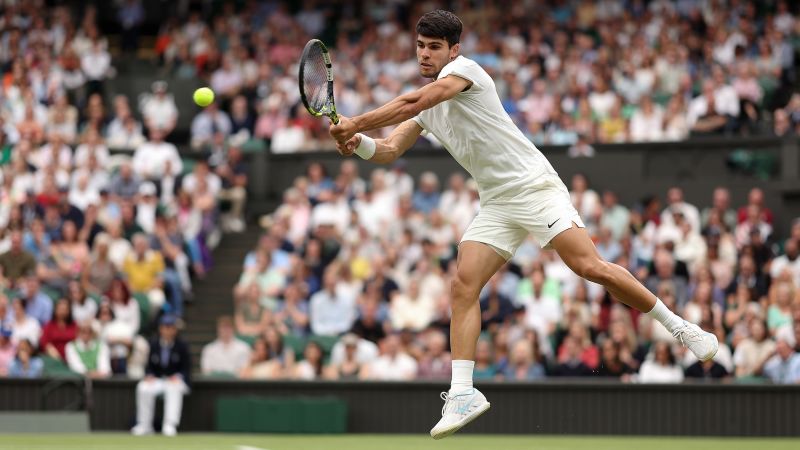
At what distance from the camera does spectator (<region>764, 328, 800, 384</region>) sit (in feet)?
48.4

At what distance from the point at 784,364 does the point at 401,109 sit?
806 cm

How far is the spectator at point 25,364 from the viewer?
1638 cm

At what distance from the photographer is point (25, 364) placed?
1644 cm

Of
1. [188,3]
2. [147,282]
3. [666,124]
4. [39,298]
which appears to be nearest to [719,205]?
[666,124]

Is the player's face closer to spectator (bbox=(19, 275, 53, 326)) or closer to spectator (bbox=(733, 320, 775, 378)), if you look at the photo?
spectator (bbox=(733, 320, 775, 378))

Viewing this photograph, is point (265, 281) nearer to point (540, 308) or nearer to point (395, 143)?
point (540, 308)

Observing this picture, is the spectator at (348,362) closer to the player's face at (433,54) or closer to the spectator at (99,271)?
the spectator at (99,271)

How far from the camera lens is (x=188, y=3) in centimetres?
2597

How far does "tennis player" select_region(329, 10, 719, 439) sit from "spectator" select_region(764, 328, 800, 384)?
623cm

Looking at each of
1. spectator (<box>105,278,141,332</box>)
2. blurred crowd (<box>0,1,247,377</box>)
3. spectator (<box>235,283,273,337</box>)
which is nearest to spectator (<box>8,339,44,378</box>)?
blurred crowd (<box>0,1,247,377</box>)

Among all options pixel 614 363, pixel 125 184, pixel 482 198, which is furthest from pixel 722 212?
pixel 482 198

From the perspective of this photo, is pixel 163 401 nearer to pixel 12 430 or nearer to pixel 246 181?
pixel 12 430

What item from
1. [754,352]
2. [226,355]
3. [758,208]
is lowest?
[226,355]

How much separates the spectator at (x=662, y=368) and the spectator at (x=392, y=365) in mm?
2498
